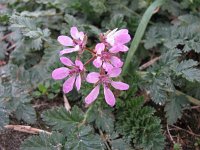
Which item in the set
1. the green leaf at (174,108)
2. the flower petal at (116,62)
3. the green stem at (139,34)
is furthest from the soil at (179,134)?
the flower petal at (116,62)

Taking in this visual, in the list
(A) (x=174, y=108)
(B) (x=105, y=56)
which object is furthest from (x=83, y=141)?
(A) (x=174, y=108)

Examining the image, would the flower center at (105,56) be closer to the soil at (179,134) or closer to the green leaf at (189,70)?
the green leaf at (189,70)

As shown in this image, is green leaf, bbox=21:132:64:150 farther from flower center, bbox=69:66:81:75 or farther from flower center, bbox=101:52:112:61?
flower center, bbox=101:52:112:61

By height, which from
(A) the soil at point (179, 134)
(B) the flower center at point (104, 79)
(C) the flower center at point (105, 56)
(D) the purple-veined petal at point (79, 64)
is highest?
(C) the flower center at point (105, 56)

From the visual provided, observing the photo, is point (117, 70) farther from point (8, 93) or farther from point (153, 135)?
point (8, 93)

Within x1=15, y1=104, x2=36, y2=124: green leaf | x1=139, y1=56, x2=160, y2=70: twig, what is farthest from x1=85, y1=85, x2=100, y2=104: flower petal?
x1=139, y1=56, x2=160, y2=70: twig

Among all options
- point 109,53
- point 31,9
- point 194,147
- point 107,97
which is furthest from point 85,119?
point 31,9

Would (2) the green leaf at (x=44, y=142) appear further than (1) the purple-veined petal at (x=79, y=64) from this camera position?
Yes
